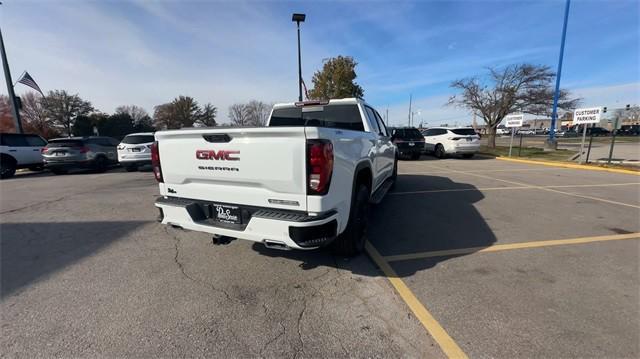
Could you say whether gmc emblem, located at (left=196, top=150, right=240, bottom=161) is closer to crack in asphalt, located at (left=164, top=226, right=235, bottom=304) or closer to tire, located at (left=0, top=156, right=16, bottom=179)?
crack in asphalt, located at (left=164, top=226, right=235, bottom=304)

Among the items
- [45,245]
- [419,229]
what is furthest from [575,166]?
[45,245]

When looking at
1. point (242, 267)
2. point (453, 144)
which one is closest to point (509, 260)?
point (242, 267)

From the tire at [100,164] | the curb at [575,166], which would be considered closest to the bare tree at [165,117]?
the tire at [100,164]

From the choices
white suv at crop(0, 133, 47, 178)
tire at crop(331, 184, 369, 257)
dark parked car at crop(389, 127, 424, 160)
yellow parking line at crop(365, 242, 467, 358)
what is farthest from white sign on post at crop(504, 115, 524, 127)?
white suv at crop(0, 133, 47, 178)

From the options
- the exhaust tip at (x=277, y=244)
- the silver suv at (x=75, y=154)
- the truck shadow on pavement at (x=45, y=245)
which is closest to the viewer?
the exhaust tip at (x=277, y=244)

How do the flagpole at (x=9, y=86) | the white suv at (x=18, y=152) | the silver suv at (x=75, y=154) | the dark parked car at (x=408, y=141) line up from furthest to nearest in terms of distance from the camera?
the dark parked car at (x=408, y=141) → the flagpole at (x=9, y=86) → the silver suv at (x=75, y=154) → the white suv at (x=18, y=152)

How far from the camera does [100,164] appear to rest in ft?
41.8

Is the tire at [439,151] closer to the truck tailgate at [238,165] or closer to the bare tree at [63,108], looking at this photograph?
the truck tailgate at [238,165]

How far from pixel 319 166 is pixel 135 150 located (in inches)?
460

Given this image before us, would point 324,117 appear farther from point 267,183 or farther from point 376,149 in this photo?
point 267,183

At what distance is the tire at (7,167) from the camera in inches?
436

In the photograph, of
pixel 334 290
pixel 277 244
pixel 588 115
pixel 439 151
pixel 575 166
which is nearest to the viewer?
pixel 277 244

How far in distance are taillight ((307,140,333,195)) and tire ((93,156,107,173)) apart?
1362 cm

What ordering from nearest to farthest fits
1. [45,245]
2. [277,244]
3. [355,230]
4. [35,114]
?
[277,244] → [355,230] → [45,245] → [35,114]
